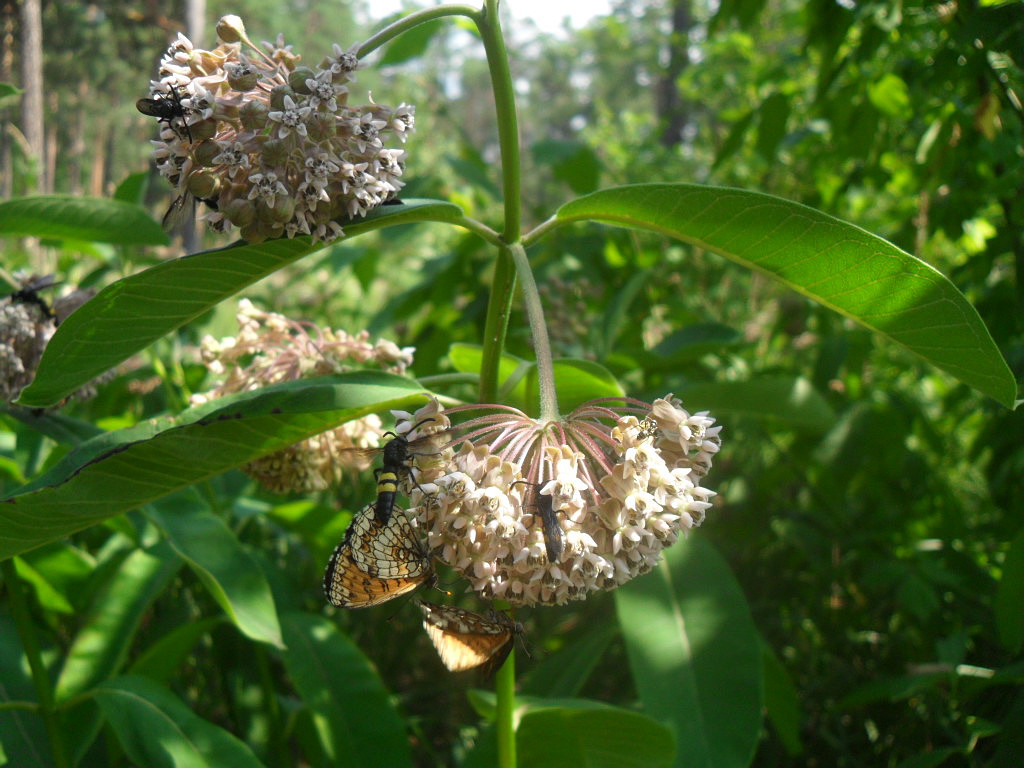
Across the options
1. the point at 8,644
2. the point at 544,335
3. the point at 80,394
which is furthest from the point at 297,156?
the point at 8,644

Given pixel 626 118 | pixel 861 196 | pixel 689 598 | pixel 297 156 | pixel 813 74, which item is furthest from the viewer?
pixel 626 118

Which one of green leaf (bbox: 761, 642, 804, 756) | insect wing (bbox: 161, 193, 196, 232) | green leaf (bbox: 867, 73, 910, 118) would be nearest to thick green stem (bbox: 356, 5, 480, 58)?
insect wing (bbox: 161, 193, 196, 232)

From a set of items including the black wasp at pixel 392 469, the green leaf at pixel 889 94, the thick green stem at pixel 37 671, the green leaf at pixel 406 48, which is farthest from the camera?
the green leaf at pixel 889 94

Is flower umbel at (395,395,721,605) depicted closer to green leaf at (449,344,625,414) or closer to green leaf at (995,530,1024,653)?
green leaf at (449,344,625,414)

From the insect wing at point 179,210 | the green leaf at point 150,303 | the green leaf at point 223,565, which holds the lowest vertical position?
the green leaf at point 223,565

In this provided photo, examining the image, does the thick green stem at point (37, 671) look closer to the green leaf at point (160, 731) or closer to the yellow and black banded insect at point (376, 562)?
the green leaf at point (160, 731)

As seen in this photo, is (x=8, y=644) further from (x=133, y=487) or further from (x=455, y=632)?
(x=455, y=632)

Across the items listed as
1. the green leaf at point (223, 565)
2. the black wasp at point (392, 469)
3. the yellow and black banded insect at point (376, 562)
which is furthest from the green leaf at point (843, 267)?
the green leaf at point (223, 565)
